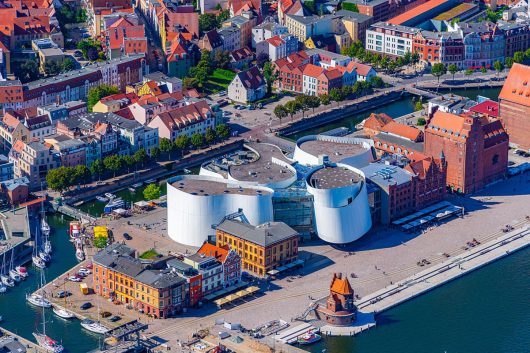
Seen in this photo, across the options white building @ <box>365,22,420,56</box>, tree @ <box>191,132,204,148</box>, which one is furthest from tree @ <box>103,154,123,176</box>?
white building @ <box>365,22,420,56</box>

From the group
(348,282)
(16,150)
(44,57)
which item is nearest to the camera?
(348,282)

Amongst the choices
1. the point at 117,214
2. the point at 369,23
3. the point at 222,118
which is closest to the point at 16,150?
the point at 117,214

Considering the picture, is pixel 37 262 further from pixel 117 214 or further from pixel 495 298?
pixel 495 298

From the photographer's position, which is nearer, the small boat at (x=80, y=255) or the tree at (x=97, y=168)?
the small boat at (x=80, y=255)

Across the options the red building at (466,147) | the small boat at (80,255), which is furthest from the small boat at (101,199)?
the red building at (466,147)

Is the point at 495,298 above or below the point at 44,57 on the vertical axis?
below

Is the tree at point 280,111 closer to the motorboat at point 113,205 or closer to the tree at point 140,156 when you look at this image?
the tree at point 140,156
